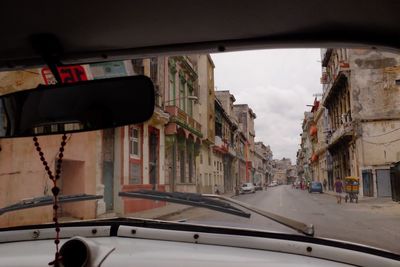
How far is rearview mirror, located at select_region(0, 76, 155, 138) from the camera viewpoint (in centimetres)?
191

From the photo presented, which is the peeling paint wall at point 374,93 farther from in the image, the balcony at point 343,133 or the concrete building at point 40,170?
the concrete building at point 40,170

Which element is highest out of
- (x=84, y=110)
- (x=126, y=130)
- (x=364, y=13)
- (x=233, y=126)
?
(x=233, y=126)

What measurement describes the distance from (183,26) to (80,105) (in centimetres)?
72

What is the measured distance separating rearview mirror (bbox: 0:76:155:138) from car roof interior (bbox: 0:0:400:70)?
1.40 ft

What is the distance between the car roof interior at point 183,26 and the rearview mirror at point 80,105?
1.40 ft

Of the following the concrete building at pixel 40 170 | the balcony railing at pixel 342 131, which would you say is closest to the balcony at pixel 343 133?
the balcony railing at pixel 342 131

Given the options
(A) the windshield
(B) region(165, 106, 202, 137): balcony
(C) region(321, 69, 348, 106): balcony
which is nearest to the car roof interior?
(A) the windshield

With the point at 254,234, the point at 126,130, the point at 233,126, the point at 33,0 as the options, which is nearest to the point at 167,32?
the point at 33,0

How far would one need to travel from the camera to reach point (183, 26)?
2295mm

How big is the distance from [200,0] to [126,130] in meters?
14.6

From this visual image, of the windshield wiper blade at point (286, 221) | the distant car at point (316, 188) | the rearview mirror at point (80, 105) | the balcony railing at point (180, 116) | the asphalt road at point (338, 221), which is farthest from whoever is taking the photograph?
the distant car at point (316, 188)

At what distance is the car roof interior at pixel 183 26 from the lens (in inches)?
82.2

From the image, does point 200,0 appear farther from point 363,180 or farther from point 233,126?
point 233,126

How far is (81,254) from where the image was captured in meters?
1.94
